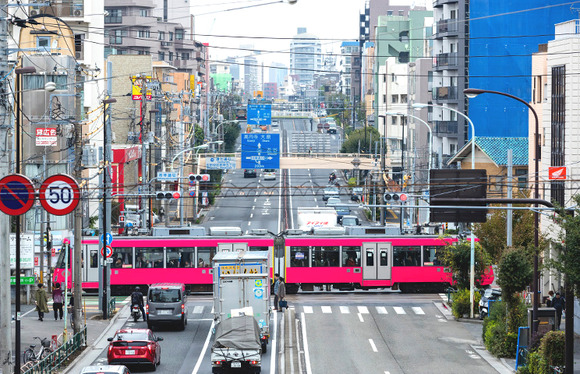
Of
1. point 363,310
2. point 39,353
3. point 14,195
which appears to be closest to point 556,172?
point 363,310

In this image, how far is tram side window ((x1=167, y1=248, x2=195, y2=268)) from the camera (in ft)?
149

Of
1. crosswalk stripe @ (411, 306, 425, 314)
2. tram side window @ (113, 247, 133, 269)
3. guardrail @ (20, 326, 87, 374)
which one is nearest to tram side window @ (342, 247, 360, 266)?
crosswalk stripe @ (411, 306, 425, 314)

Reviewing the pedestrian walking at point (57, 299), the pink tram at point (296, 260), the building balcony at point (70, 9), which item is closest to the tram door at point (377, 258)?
the pink tram at point (296, 260)

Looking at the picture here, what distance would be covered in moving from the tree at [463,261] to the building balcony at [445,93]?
144 ft

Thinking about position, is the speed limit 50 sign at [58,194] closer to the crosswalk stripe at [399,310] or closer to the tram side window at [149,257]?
the crosswalk stripe at [399,310]

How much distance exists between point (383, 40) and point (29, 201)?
123 meters

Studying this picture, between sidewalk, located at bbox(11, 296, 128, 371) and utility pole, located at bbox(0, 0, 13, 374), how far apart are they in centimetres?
664

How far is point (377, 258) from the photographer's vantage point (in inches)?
1805

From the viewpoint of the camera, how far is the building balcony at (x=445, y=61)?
3219 inches

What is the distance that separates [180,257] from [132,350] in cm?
1763

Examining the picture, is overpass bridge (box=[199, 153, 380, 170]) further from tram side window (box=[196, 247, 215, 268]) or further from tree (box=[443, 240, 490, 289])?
tree (box=[443, 240, 490, 289])

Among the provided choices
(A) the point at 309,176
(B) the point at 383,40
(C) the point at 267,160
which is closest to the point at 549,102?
(C) the point at 267,160

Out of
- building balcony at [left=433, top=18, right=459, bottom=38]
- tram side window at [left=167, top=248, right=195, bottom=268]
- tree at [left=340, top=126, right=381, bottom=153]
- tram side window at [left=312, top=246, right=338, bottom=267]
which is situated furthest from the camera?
tree at [left=340, top=126, right=381, bottom=153]

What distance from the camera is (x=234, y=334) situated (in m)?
27.5
